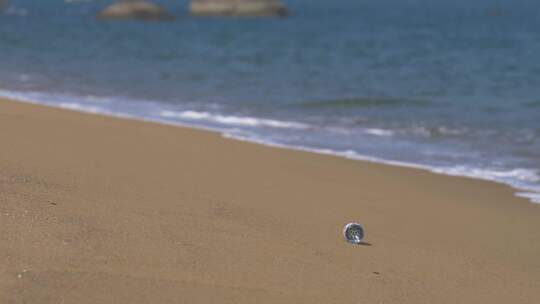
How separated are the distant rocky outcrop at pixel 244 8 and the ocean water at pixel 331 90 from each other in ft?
95.6

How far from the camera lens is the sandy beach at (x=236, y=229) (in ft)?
15.6

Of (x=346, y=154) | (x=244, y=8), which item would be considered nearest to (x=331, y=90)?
(x=346, y=154)

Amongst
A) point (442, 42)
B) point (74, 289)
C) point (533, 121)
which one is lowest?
point (74, 289)

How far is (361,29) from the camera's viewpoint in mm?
47219

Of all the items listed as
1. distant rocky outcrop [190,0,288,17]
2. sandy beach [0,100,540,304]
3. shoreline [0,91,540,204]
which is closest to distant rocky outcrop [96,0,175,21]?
distant rocky outcrop [190,0,288,17]

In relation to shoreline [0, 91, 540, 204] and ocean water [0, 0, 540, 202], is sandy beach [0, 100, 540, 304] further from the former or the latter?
ocean water [0, 0, 540, 202]

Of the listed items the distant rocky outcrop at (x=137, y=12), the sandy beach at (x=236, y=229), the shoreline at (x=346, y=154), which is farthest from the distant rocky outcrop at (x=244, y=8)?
the sandy beach at (x=236, y=229)

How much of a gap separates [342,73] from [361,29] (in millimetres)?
24152

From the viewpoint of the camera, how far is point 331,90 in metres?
19.3

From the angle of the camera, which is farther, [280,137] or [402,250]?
[280,137]

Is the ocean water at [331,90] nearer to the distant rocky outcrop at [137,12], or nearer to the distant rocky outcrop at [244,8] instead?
the distant rocky outcrop at [137,12]

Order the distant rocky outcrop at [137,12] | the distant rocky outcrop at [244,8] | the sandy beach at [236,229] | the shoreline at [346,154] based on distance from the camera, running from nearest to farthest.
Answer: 1. the sandy beach at [236,229]
2. the shoreline at [346,154]
3. the distant rocky outcrop at [137,12]
4. the distant rocky outcrop at [244,8]

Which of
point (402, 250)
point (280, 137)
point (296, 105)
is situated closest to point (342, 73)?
point (296, 105)

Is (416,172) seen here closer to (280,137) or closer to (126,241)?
(280,137)
